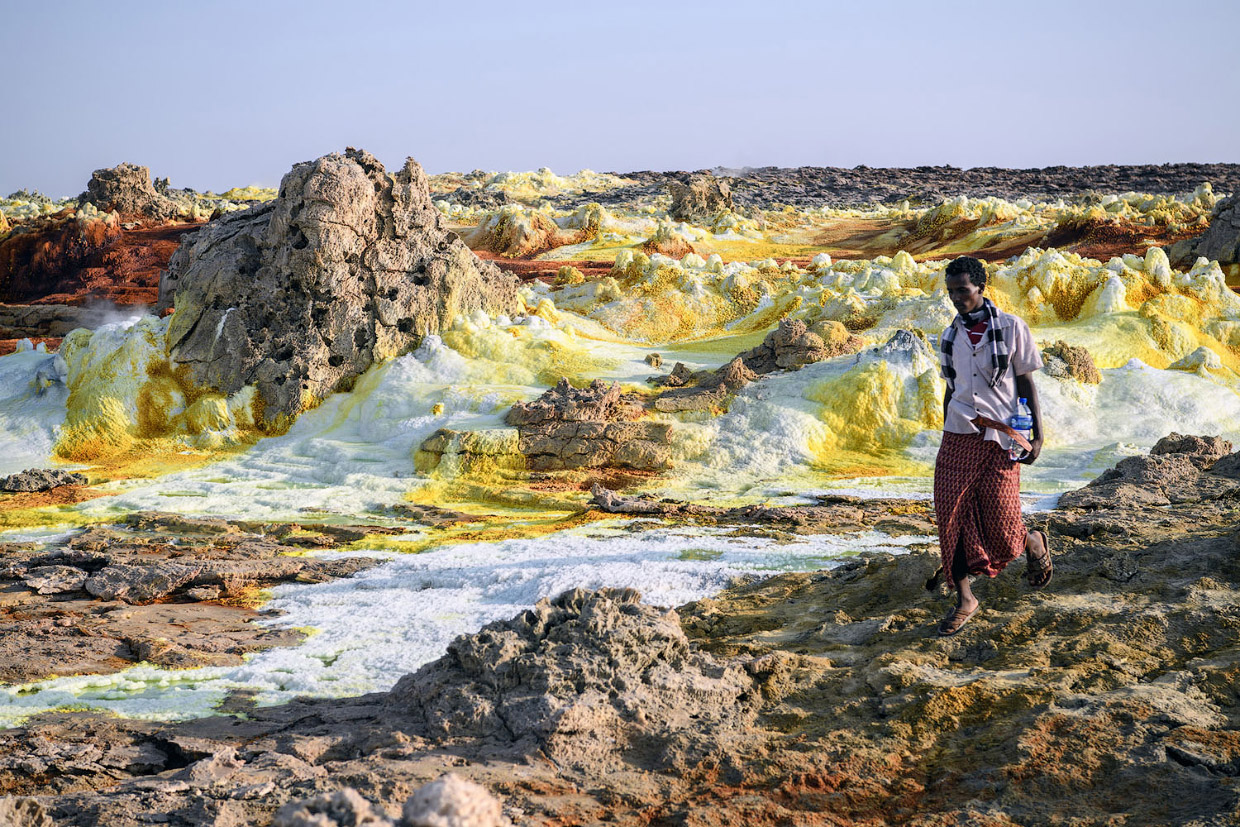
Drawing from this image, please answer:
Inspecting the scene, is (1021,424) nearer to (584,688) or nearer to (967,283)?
(967,283)

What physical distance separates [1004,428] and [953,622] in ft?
2.65

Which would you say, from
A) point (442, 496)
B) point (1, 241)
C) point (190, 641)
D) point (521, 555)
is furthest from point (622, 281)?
point (1, 241)

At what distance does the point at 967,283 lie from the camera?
13.5 feet

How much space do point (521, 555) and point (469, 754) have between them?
13.1ft

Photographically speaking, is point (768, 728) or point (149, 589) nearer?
point (768, 728)

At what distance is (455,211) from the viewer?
1532 inches

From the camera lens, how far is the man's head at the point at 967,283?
4.12 m

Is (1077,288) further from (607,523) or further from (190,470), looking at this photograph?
(190,470)

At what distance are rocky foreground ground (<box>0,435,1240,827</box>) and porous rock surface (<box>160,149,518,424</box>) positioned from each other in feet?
28.2

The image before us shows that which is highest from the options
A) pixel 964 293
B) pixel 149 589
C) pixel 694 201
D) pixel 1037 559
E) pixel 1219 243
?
pixel 694 201

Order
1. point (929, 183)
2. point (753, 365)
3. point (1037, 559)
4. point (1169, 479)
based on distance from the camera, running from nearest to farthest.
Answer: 1. point (1037, 559)
2. point (1169, 479)
3. point (753, 365)
4. point (929, 183)

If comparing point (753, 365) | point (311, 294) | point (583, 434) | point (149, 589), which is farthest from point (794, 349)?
point (149, 589)

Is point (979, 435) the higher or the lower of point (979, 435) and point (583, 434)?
the higher

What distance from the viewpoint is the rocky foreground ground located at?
3020mm
